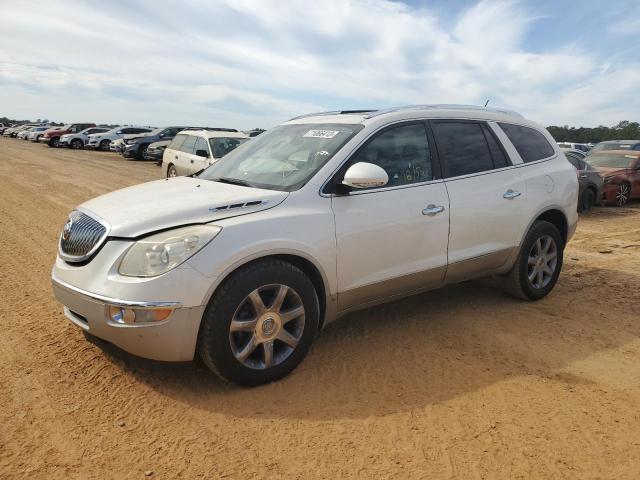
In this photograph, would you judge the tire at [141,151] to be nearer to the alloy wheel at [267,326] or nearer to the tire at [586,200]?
the tire at [586,200]

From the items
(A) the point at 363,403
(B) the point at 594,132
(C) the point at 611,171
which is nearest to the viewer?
(A) the point at 363,403

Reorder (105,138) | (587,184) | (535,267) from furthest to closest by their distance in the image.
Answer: (105,138), (587,184), (535,267)

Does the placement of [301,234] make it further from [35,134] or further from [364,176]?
[35,134]

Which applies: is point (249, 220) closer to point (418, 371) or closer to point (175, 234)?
point (175, 234)

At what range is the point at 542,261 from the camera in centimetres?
506

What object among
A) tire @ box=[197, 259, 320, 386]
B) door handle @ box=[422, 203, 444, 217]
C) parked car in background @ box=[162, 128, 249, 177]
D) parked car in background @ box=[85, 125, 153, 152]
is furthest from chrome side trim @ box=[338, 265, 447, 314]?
parked car in background @ box=[85, 125, 153, 152]

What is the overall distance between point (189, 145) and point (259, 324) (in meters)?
10.5

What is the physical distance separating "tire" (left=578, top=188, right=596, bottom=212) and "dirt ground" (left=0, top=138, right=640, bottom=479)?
321 inches

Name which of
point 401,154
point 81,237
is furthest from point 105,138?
point 401,154

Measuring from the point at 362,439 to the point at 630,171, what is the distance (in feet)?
45.0

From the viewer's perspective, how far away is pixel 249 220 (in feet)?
10.5

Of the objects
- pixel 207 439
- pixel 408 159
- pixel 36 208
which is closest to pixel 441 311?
pixel 408 159

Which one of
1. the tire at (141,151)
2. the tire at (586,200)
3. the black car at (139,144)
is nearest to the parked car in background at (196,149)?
the tire at (586,200)

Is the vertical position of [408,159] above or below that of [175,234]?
above
